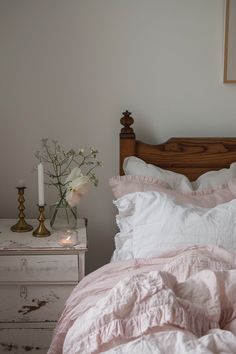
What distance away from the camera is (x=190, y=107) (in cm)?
239

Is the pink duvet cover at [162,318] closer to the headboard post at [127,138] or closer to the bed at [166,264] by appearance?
the bed at [166,264]

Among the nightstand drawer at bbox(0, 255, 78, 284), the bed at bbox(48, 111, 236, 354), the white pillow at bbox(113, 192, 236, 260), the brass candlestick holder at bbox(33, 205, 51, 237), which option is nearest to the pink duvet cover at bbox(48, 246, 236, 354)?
the bed at bbox(48, 111, 236, 354)

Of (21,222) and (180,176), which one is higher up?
(180,176)

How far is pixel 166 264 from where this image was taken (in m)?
1.65

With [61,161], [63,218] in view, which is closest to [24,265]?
[63,218]

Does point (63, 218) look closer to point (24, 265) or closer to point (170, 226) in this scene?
point (24, 265)

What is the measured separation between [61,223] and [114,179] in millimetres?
333

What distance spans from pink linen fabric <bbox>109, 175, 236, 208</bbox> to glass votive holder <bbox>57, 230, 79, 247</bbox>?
0.90 ft

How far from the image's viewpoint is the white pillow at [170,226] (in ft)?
6.07

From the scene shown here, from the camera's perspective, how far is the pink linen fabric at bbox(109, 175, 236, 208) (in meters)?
2.08

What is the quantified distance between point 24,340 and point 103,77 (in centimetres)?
131

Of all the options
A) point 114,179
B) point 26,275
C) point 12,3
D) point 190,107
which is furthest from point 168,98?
point 26,275

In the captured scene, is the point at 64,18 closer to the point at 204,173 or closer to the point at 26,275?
the point at 204,173

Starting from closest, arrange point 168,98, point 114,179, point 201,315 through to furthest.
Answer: point 201,315 < point 114,179 < point 168,98
